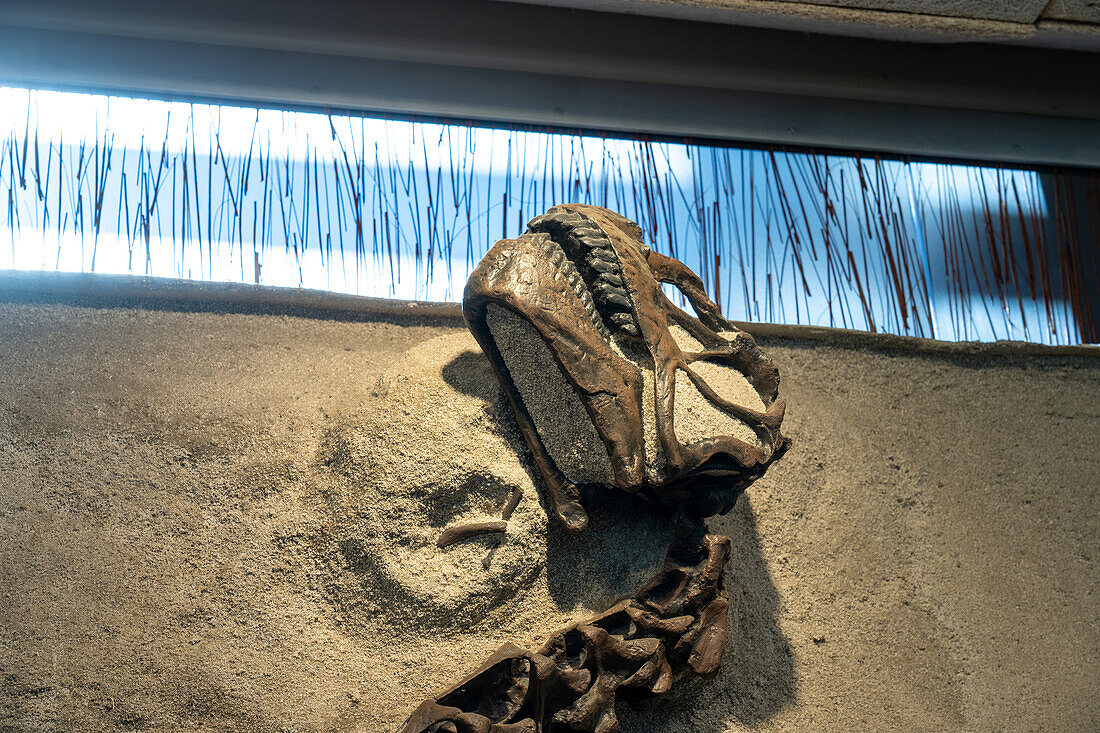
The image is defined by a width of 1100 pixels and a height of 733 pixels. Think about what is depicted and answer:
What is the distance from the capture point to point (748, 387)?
1541 millimetres

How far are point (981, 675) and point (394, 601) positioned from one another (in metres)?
1.23

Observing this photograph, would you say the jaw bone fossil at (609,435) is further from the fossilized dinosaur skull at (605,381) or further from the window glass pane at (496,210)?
the window glass pane at (496,210)

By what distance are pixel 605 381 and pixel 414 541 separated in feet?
1.42

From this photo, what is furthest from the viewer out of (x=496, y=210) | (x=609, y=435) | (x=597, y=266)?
(x=496, y=210)

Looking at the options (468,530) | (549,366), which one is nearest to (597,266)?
(549,366)

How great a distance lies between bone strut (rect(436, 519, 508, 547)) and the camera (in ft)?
4.58

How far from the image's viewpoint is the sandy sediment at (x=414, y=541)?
54.5 inches

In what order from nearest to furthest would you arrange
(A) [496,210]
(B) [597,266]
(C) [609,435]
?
(C) [609,435], (B) [597,266], (A) [496,210]

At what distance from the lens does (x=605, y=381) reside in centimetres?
136

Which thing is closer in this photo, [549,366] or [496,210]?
[549,366]

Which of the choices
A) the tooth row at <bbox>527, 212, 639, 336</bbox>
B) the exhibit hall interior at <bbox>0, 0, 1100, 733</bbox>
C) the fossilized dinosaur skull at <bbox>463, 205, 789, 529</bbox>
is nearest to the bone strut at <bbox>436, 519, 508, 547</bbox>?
the exhibit hall interior at <bbox>0, 0, 1100, 733</bbox>


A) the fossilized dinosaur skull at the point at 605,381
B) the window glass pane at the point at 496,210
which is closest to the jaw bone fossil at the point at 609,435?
the fossilized dinosaur skull at the point at 605,381

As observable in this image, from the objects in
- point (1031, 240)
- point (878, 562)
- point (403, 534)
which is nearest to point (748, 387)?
point (878, 562)

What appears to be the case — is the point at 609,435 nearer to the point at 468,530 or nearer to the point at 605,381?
the point at 605,381
